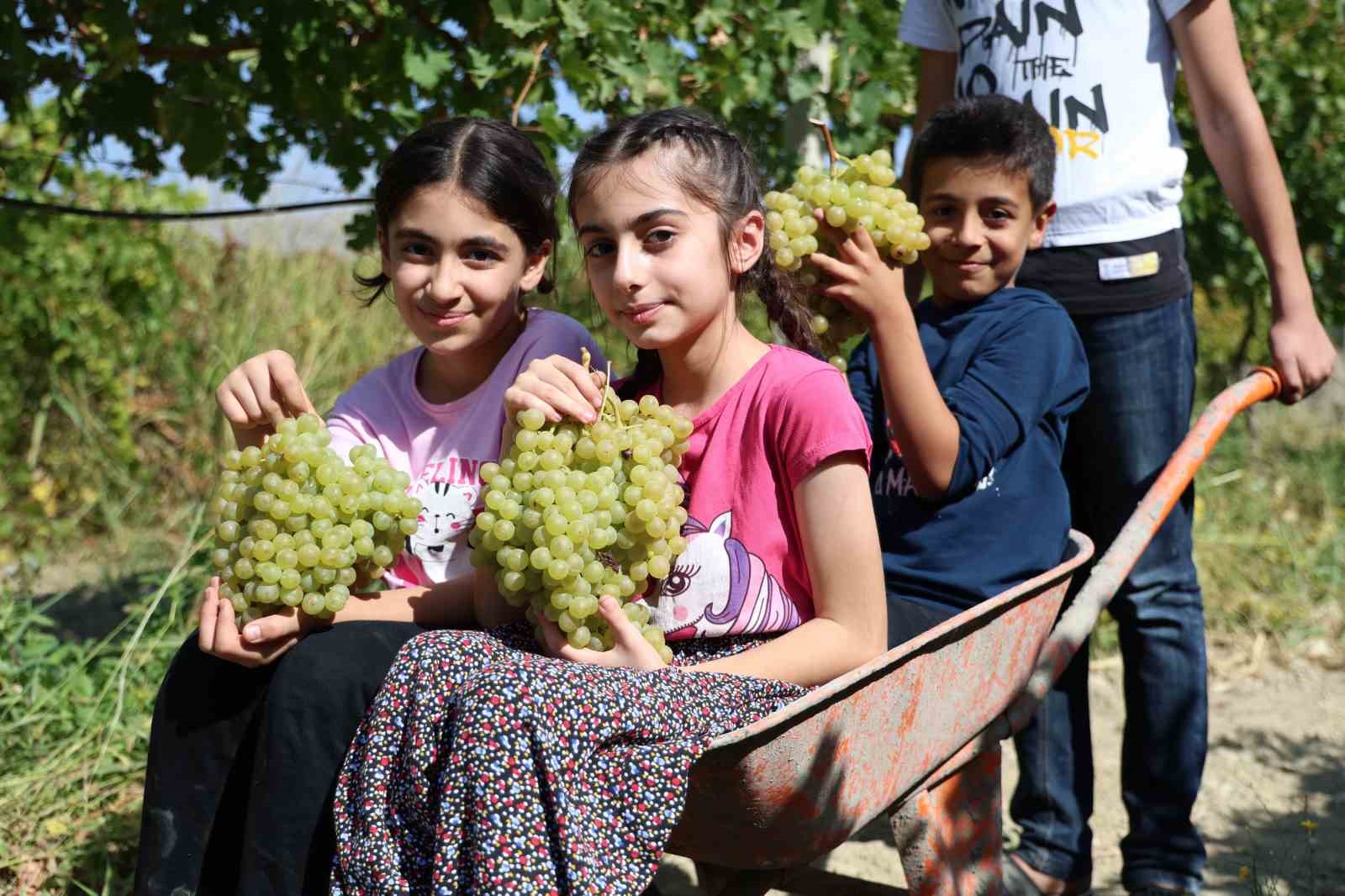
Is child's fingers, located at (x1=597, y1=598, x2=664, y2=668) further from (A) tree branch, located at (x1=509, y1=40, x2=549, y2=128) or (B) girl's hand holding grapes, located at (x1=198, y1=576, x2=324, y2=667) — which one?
(A) tree branch, located at (x1=509, y1=40, x2=549, y2=128)

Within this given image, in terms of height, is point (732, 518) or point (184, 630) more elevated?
point (732, 518)

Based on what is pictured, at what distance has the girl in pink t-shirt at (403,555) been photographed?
5.45ft

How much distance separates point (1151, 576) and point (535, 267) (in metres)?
1.25

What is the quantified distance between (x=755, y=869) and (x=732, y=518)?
0.47 metres

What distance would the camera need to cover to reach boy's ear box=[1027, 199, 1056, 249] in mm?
2270

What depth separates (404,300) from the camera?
2098mm

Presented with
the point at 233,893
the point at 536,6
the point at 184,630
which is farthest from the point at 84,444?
the point at 233,893

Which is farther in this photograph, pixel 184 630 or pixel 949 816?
pixel 184 630

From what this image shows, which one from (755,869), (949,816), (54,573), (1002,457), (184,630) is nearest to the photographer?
(755,869)

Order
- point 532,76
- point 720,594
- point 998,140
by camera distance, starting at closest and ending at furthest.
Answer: point 720,594
point 998,140
point 532,76

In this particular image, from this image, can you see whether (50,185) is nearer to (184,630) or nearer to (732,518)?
(184,630)

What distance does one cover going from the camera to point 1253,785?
10.8ft

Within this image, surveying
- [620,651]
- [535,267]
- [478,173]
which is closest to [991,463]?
[620,651]

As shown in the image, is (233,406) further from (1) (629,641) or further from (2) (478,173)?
(1) (629,641)
